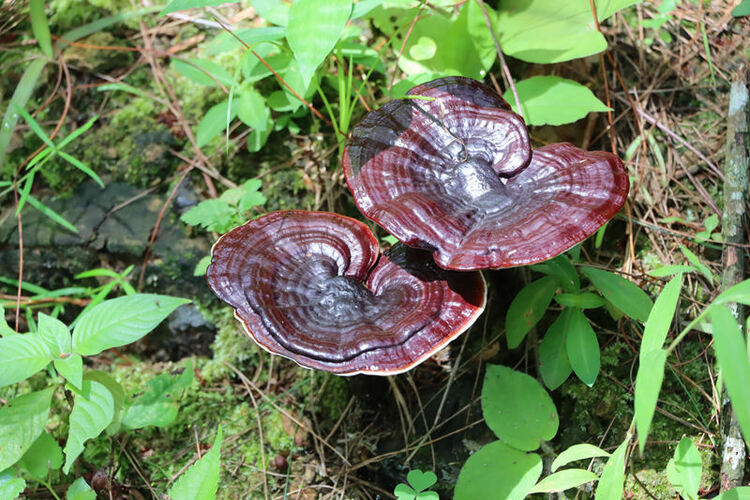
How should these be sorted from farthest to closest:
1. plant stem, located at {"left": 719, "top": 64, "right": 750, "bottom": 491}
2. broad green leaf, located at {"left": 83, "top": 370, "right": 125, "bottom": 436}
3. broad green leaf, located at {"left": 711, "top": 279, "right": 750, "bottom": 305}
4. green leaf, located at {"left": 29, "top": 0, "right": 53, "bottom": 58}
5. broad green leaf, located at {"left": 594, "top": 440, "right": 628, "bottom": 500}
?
green leaf, located at {"left": 29, "top": 0, "right": 53, "bottom": 58} → broad green leaf, located at {"left": 83, "top": 370, "right": 125, "bottom": 436} → plant stem, located at {"left": 719, "top": 64, "right": 750, "bottom": 491} → broad green leaf, located at {"left": 594, "top": 440, "right": 628, "bottom": 500} → broad green leaf, located at {"left": 711, "top": 279, "right": 750, "bottom": 305}

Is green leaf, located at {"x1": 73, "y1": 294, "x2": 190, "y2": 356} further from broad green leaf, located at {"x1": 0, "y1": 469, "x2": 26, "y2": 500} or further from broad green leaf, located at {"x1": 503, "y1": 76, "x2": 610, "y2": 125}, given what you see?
broad green leaf, located at {"x1": 503, "y1": 76, "x2": 610, "y2": 125}

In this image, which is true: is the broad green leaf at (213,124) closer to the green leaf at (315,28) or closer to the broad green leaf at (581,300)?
the green leaf at (315,28)

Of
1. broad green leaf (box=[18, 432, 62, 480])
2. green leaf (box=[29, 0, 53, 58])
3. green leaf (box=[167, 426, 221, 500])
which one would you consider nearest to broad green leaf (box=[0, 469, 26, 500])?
broad green leaf (box=[18, 432, 62, 480])

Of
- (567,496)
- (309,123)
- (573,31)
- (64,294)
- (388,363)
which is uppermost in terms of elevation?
(573,31)

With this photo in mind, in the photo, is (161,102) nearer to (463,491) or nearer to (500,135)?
(500,135)

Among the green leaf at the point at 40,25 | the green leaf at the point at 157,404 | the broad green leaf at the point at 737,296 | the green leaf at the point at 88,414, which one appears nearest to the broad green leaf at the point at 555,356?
the broad green leaf at the point at 737,296

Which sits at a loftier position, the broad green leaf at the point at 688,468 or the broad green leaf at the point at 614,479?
the broad green leaf at the point at 614,479

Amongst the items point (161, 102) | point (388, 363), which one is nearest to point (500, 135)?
point (388, 363)
